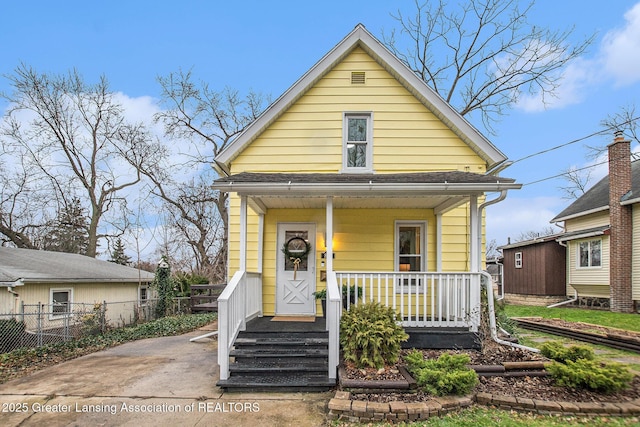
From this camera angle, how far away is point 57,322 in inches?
471

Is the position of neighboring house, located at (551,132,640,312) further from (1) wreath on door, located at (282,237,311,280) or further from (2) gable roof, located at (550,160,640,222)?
(1) wreath on door, located at (282,237,311,280)

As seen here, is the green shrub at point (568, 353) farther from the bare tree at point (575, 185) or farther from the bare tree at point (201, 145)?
the bare tree at point (575, 185)

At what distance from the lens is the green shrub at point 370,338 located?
17.5 feet

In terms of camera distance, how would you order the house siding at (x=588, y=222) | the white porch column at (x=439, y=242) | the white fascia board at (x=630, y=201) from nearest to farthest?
1. the white porch column at (x=439, y=242)
2. the white fascia board at (x=630, y=201)
3. the house siding at (x=588, y=222)

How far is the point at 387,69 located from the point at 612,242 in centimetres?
1278

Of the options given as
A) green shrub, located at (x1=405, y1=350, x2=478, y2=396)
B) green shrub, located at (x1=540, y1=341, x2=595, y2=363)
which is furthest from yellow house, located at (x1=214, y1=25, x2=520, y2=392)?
green shrub, located at (x1=405, y1=350, x2=478, y2=396)

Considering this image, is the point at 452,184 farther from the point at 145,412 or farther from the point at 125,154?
the point at 125,154

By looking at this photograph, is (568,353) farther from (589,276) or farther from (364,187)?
(589,276)

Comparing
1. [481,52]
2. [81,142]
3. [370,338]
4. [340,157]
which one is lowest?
[370,338]

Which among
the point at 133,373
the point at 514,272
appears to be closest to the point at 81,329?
the point at 133,373

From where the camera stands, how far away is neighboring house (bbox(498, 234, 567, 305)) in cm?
1847

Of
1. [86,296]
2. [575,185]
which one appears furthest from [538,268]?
[86,296]

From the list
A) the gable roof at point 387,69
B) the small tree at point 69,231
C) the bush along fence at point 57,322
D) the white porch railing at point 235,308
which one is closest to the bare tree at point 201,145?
the small tree at point 69,231

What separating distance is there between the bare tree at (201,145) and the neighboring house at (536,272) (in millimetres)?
16631
